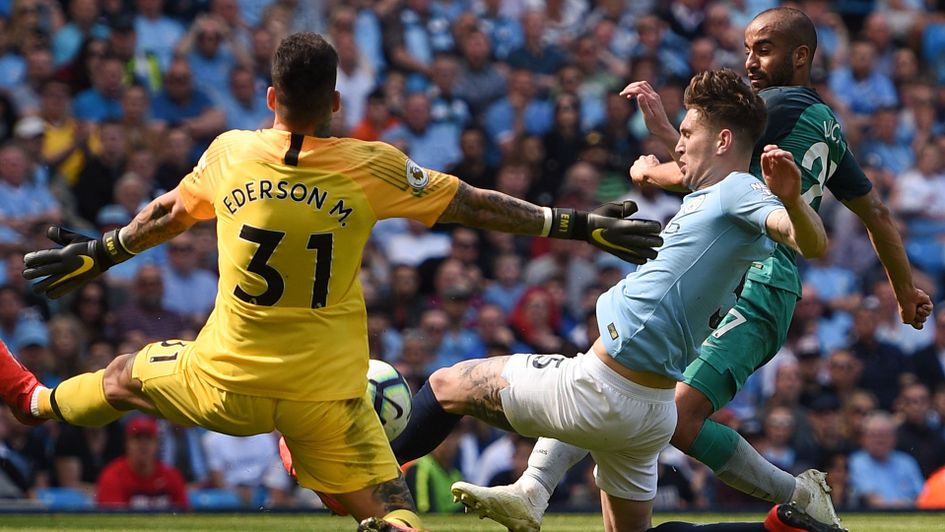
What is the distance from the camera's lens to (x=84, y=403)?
593 centimetres

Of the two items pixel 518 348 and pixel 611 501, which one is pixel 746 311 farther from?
pixel 518 348

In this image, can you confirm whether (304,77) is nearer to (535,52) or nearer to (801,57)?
(801,57)

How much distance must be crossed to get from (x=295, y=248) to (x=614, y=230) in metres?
1.19

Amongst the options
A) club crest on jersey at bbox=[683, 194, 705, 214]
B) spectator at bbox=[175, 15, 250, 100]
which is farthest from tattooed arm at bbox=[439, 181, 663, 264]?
spectator at bbox=[175, 15, 250, 100]

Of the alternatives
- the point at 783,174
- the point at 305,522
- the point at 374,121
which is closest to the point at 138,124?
the point at 374,121

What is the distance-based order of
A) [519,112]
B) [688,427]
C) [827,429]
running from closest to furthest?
1. [688,427]
2. [827,429]
3. [519,112]

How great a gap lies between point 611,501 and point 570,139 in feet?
24.8

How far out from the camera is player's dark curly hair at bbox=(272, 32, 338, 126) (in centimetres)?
534

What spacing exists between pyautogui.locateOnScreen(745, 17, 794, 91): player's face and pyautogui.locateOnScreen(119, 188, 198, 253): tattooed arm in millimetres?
2677

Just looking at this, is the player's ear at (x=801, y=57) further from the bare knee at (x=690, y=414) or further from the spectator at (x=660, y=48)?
the spectator at (x=660, y=48)

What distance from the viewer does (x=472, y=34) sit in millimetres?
13695

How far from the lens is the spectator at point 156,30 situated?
12641 millimetres

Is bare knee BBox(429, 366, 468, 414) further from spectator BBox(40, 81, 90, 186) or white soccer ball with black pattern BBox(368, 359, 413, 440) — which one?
spectator BBox(40, 81, 90, 186)

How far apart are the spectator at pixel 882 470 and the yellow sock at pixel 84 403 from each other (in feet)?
23.8
